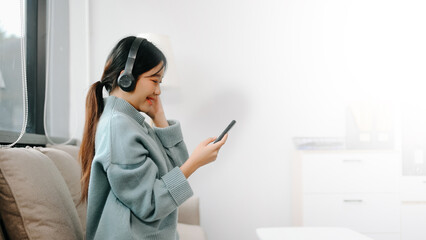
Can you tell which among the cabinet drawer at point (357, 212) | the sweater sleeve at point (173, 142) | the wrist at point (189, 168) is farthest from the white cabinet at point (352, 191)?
the wrist at point (189, 168)

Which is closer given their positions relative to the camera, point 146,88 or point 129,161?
point 129,161

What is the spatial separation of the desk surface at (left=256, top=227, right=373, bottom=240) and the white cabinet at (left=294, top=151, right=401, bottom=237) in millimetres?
797

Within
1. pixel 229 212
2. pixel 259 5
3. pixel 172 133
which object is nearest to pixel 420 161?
pixel 229 212

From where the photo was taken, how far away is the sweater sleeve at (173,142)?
1.40 meters

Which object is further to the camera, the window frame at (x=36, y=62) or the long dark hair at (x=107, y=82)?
the window frame at (x=36, y=62)

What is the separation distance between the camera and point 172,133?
1.42 metres

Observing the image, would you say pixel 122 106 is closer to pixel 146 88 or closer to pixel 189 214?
pixel 146 88

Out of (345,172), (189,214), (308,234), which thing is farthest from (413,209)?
(189,214)

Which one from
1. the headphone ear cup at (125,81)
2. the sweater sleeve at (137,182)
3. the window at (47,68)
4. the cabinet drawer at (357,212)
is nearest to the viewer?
the sweater sleeve at (137,182)

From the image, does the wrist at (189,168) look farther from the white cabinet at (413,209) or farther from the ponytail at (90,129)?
the white cabinet at (413,209)

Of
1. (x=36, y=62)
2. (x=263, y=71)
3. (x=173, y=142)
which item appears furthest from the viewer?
Result: (x=263, y=71)

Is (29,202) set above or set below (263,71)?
below

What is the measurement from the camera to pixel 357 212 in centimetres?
262

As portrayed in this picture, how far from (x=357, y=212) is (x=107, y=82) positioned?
195 centimetres
